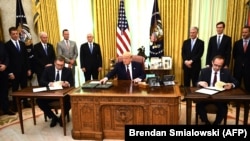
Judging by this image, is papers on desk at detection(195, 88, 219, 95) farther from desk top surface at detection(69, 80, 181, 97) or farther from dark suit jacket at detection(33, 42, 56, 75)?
dark suit jacket at detection(33, 42, 56, 75)

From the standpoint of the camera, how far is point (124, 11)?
5582 millimetres

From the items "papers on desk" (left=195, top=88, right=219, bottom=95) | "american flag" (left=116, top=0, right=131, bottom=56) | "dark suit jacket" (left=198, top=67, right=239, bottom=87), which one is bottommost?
"papers on desk" (left=195, top=88, right=219, bottom=95)

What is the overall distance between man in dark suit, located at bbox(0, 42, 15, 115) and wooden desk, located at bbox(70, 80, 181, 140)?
6.22ft

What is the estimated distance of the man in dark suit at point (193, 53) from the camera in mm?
4820

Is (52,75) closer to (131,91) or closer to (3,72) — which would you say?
(3,72)

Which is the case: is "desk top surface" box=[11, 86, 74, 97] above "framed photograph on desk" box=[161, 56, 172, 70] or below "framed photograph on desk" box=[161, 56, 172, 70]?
below

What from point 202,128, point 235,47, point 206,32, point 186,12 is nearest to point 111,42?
point 186,12

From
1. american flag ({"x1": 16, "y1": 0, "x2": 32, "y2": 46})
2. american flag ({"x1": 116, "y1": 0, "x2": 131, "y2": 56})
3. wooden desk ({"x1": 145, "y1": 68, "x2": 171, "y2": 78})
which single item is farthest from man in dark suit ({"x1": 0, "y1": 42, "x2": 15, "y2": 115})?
wooden desk ({"x1": 145, "y1": 68, "x2": 171, "y2": 78})

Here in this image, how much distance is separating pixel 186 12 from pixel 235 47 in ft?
4.44

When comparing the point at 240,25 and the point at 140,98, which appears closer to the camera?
the point at 140,98

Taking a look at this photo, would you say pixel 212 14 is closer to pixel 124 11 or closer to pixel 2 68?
pixel 124 11

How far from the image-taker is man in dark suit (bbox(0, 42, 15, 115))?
4418 millimetres

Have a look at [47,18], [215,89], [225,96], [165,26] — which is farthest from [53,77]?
[165,26]

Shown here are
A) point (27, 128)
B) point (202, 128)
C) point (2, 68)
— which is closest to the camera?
point (202, 128)
